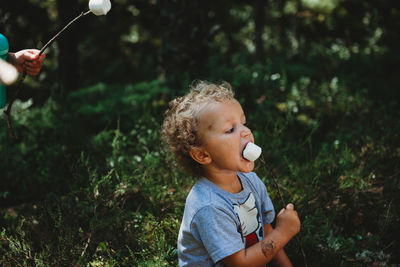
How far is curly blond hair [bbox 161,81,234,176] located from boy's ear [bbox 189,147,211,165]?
0.9 inches

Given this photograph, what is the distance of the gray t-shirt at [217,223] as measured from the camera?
1.61 m

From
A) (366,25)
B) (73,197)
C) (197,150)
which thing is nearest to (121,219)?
(73,197)

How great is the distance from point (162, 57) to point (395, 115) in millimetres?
2480

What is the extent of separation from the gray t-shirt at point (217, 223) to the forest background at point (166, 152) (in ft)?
1.02

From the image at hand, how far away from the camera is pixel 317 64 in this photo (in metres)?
5.00

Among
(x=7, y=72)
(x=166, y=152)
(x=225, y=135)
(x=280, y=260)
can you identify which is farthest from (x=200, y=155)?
(x=166, y=152)

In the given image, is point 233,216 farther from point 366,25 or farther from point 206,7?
point 366,25

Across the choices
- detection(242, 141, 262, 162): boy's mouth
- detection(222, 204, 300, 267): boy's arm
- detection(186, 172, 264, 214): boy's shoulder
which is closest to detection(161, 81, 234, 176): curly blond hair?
detection(186, 172, 264, 214): boy's shoulder

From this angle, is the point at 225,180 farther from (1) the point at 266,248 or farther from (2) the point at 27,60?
(2) the point at 27,60

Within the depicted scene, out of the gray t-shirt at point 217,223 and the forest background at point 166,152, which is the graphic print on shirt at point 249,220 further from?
the forest background at point 166,152

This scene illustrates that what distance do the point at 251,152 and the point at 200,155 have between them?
0.26 m

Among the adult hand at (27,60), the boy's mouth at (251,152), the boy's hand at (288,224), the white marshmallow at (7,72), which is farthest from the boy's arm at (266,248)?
the adult hand at (27,60)

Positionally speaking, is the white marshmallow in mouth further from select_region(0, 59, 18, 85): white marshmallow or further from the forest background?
select_region(0, 59, 18, 85): white marshmallow

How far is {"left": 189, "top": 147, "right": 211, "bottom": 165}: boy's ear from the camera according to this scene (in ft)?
5.75
